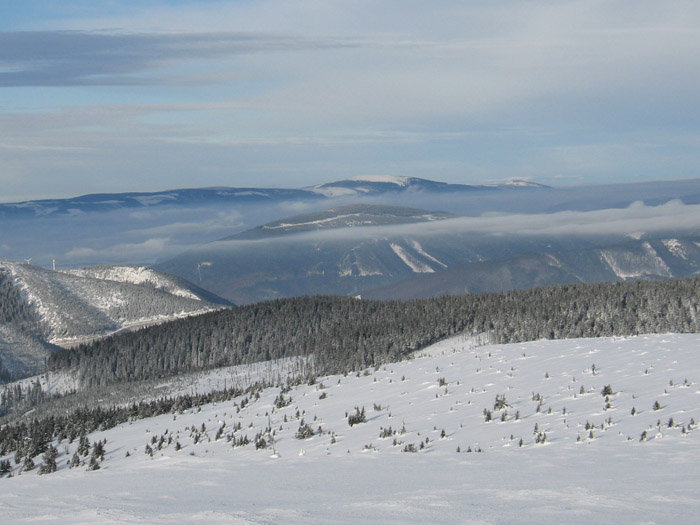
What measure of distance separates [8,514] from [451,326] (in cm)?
11922

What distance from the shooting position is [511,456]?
32.6 meters

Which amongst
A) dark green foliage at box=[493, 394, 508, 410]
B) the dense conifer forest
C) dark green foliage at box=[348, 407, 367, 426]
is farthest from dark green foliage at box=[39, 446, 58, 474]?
dark green foliage at box=[493, 394, 508, 410]

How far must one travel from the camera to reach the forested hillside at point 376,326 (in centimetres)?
11694

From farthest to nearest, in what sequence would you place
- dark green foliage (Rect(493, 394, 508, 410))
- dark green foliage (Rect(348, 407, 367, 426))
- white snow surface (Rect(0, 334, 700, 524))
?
1. dark green foliage (Rect(348, 407, 367, 426))
2. dark green foliage (Rect(493, 394, 508, 410))
3. white snow surface (Rect(0, 334, 700, 524))

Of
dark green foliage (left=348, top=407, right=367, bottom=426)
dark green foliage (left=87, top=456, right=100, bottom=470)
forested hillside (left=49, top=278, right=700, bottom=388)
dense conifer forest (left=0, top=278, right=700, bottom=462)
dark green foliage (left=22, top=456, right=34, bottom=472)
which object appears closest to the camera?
dark green foliage (left=87, top=456, right=100, bottom=470)

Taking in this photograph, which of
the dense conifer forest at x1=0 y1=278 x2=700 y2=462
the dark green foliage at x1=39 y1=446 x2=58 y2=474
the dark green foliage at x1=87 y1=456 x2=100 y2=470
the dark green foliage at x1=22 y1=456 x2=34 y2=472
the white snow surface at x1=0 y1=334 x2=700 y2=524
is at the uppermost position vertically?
the dense conifer forest at x1=0 y1=278 x2=700 y2=462

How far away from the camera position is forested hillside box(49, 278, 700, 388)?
116938 mm

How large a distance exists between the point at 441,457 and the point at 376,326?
11681cm

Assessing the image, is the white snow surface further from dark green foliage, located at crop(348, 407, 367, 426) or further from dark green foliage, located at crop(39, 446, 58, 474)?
dark green foliage, located at crop(39, 446, 58, 474)

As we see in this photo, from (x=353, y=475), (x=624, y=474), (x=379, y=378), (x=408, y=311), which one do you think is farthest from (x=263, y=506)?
(x=408, y=311)

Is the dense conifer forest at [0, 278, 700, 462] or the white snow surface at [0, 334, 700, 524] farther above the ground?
the dense conifer forest at [0, 278, 700, 462]

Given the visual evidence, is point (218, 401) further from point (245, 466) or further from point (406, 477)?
point (406, 477)

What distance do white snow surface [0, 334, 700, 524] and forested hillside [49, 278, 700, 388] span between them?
130ft

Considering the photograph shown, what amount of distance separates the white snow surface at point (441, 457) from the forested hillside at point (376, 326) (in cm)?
3975
